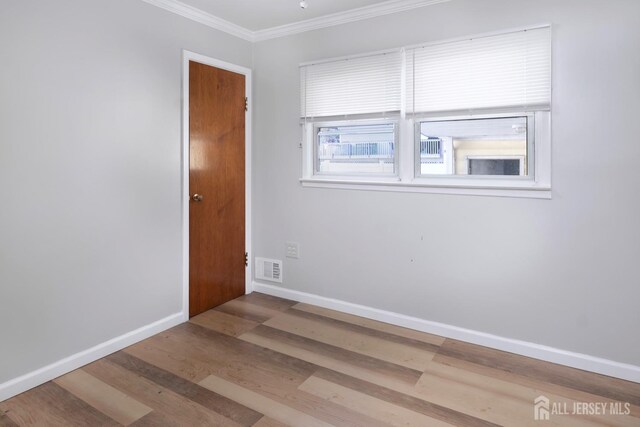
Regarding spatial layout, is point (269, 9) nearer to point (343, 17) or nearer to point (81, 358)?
point (343, 17)

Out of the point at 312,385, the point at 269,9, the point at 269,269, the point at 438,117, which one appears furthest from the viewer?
the point at 269,269

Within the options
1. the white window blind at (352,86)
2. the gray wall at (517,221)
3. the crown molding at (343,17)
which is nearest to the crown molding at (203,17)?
the crown molding at (343,17)

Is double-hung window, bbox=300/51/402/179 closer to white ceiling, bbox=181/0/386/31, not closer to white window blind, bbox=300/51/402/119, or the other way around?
white window blind, bbox=300/51/402/119

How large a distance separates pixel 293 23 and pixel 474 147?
1956 mm

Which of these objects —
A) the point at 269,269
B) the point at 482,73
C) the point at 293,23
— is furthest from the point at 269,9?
the point at 269,269

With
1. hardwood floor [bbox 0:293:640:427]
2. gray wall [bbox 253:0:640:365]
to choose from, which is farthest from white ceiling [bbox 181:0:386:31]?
hardwood floor [bbox 0:293:640:427]

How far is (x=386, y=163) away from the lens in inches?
133

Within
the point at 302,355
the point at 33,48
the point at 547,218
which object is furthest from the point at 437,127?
the point at 33,48

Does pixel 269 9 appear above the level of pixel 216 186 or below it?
above

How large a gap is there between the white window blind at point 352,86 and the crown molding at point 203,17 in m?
0.69

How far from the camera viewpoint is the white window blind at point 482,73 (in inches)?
103

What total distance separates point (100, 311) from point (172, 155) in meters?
1.26

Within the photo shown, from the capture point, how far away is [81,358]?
261 centimetres

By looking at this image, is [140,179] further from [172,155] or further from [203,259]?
[203,259]
